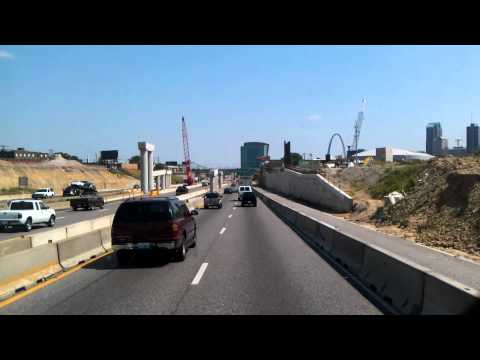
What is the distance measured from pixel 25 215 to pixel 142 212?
1434cm

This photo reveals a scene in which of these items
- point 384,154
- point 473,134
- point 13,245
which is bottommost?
point 13,245

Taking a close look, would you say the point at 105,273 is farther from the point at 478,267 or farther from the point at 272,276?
the point at 478,267

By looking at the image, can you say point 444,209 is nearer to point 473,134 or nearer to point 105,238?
point 105,238

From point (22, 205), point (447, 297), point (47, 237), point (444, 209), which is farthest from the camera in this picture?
point (22, 205)

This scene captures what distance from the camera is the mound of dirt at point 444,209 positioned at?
63.9ft

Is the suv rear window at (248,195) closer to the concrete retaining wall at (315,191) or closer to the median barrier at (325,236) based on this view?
the concrete retaining wall at (315,191)

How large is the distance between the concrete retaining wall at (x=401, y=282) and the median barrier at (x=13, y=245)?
922 cm

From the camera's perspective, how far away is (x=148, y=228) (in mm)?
13492

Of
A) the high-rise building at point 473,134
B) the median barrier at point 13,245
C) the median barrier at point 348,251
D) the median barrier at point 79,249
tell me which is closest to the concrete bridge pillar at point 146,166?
the median barrier at point 79,249

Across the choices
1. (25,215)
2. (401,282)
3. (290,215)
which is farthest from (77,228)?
(401,282)

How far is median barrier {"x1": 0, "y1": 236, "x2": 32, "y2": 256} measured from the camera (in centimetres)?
1342
